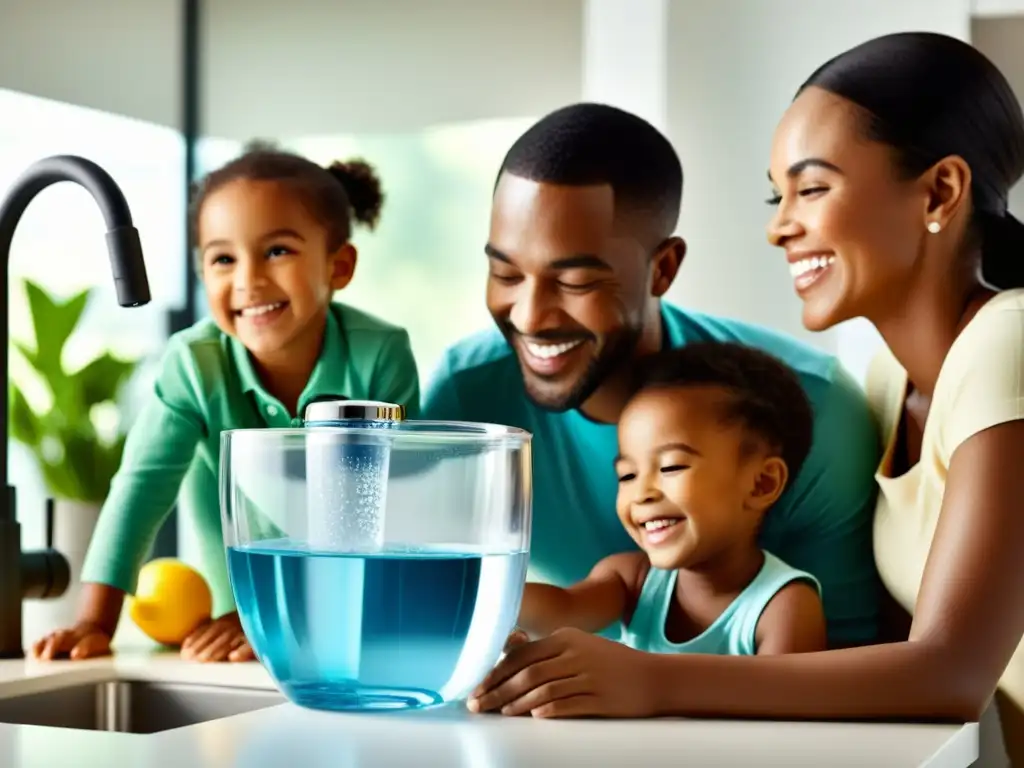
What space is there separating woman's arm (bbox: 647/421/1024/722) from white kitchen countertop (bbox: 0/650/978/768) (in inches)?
0.9

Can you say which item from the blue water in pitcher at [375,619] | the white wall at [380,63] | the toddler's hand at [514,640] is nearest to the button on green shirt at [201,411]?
the white wall at [380,63]

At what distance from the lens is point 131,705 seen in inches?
51.8

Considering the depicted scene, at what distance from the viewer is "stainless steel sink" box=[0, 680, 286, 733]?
1238 millimetres

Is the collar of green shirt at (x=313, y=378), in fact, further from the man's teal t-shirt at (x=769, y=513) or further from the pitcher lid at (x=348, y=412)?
the pitcher lid at (x=348, y=412)

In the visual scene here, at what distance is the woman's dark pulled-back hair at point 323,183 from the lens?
150cm

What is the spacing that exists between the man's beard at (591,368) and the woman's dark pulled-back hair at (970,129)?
298 mm

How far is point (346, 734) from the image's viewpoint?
896 millimetres

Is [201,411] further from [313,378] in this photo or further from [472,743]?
A: [472,743]

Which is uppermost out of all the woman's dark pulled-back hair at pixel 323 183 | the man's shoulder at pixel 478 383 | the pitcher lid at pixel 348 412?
the woman's dark pulled-back hair at pixel 323 183

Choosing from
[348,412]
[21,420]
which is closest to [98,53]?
[21,420]

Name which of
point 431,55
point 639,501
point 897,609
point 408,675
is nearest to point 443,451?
point 408,675

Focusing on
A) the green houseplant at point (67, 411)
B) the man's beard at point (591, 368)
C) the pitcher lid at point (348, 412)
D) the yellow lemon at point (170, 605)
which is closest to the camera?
the pitcher lid at point (348, 412)

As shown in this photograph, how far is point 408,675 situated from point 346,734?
6cm

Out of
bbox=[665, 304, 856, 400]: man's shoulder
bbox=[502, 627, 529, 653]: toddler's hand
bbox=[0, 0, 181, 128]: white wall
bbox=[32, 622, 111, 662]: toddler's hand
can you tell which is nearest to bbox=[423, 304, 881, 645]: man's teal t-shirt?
bbox=[665, 304, 856, 400]: man's shoulder
